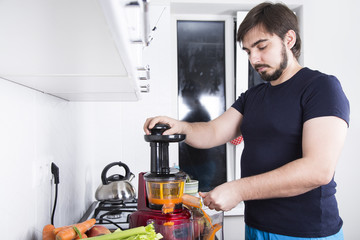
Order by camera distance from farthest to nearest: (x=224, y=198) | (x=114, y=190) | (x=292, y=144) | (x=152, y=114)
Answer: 1. (x=152, y=114)
2. (x=114, y=190)
3. (x=292, y=144)
4. (x=224, y=198)

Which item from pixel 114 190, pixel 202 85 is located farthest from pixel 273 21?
pixel 202 85

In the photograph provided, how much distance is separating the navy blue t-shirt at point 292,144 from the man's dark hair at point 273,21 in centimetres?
18

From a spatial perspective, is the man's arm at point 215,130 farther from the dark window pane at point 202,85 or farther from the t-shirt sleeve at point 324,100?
the dark window pane at point 202,85

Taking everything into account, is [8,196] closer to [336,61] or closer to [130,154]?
[130,154]

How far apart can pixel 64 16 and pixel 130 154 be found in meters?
1.95

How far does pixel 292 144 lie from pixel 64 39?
39.6 inches

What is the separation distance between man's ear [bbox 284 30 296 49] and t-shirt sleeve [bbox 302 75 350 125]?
0.23 meters

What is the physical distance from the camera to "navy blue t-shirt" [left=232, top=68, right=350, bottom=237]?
1203 millimetres

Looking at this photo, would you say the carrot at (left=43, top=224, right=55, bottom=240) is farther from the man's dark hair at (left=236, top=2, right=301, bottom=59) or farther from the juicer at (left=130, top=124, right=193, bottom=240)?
the man's dark hair at (left=236, top=2, right=301, bottom=59)

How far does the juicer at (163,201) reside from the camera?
3.06 feet

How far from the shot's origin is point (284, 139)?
1.29 meters

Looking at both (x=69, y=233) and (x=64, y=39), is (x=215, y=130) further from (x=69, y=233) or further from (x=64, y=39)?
(x=64, y=39)

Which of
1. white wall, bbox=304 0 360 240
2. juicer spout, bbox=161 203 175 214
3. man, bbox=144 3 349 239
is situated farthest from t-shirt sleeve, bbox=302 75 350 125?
white wall, bbox=304 0 360 240

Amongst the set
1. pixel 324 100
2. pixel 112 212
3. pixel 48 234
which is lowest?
pixel 112 212
